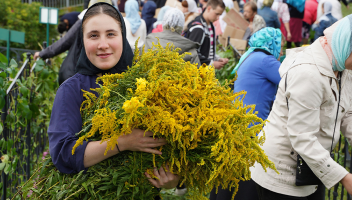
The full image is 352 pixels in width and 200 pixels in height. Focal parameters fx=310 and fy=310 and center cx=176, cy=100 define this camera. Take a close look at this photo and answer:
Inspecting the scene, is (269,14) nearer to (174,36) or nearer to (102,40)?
(174,36)

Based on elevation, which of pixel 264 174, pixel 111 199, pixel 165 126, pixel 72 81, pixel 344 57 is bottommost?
pixel 264 174

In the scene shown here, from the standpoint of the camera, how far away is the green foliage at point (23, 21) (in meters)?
10.1

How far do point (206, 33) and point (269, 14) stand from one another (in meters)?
3.23

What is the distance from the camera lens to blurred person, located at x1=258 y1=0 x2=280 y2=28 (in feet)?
24.0

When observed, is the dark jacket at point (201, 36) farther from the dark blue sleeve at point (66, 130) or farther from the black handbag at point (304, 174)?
the dark blue sleeve at point (66, 130)

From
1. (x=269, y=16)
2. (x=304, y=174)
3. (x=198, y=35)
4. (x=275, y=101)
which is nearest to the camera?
(x=304, y=174)

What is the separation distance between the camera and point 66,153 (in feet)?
5.04

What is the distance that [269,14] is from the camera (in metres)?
7.32

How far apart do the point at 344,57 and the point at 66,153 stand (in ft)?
5.88

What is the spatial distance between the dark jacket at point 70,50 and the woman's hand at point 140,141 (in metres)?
1.95

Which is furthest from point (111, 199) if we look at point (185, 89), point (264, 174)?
point (264, 174)

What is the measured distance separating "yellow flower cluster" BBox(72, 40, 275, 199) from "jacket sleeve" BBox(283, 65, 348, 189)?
0.60 meters

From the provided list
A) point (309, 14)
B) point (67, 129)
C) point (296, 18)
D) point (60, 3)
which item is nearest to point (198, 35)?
point (67, 129)

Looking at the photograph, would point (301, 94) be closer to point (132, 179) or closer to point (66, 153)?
point (132, 179)
